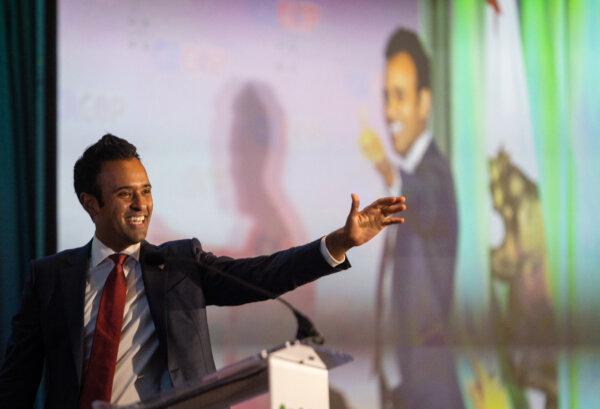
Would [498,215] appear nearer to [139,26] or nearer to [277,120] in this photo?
[277,120]

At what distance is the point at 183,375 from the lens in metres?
2.37

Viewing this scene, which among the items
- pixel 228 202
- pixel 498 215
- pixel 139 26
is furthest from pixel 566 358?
pixel 139 26

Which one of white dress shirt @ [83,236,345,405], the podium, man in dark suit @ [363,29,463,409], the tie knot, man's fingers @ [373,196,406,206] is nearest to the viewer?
the podium

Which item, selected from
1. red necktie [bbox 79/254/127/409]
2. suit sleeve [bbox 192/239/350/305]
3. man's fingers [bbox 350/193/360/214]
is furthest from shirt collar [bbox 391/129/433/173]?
red necktie [bbox 79/254/127/409]

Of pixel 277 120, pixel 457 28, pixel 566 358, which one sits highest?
pixel 457 28

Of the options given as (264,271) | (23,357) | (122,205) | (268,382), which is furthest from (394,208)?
(23,357)

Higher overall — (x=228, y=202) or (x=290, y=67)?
(x=290, y=67)

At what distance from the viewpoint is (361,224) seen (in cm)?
229

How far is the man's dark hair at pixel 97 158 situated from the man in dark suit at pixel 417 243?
4.15ft

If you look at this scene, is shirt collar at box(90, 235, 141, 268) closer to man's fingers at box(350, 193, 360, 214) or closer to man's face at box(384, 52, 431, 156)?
man's fingers at box(350, 193, 360, 214)

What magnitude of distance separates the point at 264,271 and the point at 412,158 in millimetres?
1311

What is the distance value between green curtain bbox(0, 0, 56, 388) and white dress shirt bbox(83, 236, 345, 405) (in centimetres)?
116

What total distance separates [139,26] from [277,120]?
0.64 meters

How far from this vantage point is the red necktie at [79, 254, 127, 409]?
234cm
